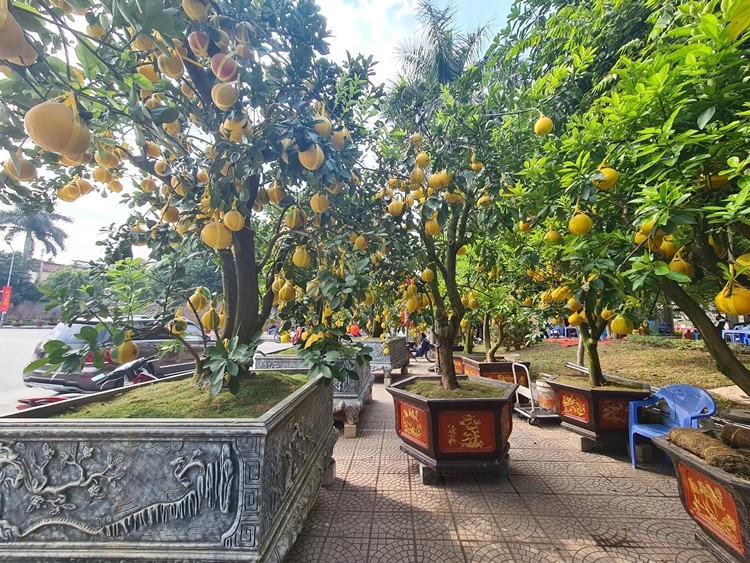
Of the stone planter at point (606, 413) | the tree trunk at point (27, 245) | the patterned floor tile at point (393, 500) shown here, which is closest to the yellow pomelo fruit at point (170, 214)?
the patterned floor tile at point (393, 500)

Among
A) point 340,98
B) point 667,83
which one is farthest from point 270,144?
point 667,83

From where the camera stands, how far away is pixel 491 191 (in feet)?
8.28

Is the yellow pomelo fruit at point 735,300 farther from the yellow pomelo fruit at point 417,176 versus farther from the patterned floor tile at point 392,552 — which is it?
the patterned floor tile at point 392,552

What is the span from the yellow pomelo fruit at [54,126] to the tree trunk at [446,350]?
2944 mm

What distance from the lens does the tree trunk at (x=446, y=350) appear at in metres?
3.30

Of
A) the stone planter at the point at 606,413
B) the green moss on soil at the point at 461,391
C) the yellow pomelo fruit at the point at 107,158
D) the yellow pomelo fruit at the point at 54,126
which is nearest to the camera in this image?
the yellow pomelo fruit at the point at 54,126

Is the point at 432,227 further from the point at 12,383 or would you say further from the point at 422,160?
the point at 12,383

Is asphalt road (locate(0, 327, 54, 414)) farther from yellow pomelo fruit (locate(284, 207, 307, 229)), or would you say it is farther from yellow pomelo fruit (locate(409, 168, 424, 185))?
yellow pomelo fruit (locate(409, 168, 424, 185))

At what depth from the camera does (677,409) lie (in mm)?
3072

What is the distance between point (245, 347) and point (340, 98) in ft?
5.13

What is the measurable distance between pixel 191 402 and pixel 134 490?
1.85 ft

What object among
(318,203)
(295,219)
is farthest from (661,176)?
(295,219)

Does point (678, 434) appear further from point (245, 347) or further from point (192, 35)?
point (192, 35)

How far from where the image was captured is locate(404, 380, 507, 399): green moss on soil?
10.1 ft
